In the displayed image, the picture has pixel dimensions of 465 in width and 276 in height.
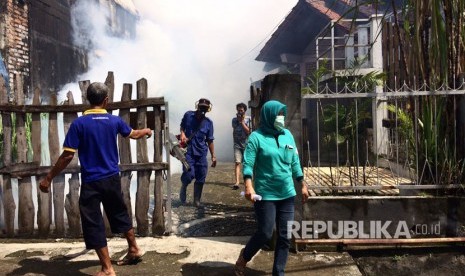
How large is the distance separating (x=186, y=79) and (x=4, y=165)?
17.2 m

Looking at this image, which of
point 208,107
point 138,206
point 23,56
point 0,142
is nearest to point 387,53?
point 208,107

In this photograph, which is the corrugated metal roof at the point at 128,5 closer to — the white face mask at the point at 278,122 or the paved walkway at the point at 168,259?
the paved walkway at the point at 168,259

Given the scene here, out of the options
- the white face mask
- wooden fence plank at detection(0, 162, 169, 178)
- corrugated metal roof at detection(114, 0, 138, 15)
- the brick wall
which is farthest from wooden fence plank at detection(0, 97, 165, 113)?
corrugated metal roof at detection(114, 0, 138, 15)

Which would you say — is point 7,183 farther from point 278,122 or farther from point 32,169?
point 278,122

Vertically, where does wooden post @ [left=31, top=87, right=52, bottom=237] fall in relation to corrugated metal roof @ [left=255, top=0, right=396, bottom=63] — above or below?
below

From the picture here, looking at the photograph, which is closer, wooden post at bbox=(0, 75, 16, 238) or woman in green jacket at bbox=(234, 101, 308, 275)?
woman in green jacket at bbox=(234, 101, 308, 275)

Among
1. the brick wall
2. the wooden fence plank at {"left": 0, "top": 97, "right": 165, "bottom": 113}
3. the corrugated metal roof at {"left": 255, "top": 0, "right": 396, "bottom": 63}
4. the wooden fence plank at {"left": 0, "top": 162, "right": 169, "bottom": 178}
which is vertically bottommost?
the wooden fence plank at {"left": 0, "top": 162, "right": 169, "bottom": 178}

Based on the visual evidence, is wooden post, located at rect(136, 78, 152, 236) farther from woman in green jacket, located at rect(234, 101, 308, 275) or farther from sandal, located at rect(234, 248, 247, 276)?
woman in green jacket, located at rect(234, 101, 308, 275)

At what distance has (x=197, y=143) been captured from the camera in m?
7.11

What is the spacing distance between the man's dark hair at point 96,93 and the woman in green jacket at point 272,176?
1.43 m

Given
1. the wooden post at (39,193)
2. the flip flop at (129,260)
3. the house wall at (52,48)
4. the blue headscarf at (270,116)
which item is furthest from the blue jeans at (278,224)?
the house wall at (52,48)

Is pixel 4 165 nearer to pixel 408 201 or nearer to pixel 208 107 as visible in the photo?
pixel 208 107

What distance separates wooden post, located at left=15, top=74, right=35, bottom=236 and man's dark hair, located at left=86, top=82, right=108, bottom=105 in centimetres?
172

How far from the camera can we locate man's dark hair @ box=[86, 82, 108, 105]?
3.87 meters
